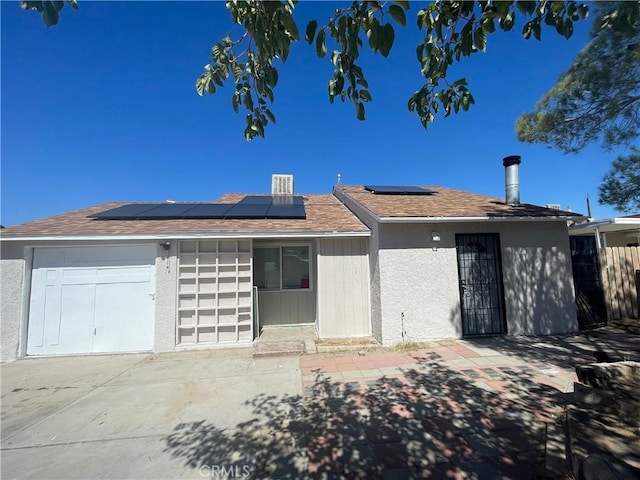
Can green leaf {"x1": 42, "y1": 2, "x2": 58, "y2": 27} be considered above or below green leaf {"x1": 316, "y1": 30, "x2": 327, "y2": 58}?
above

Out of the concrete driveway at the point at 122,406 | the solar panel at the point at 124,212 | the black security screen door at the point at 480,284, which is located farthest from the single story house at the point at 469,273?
the solar panel at the point at 124,212

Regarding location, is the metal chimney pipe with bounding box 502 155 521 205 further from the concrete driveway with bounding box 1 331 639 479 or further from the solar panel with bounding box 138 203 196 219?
the solar panel with bounding box 138 203 196 219

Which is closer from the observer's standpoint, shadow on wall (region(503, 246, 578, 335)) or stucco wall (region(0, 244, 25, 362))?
stucco wall (region(0, 244, 25, 362))

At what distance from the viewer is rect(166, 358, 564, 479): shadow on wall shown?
2.86 metres

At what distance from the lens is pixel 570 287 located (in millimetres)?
7062

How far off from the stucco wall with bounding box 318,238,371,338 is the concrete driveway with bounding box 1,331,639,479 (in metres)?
1.18

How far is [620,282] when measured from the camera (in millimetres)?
7551

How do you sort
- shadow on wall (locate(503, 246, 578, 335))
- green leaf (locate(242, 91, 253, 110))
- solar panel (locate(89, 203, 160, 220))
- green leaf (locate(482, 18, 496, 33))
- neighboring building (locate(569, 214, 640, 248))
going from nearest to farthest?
green leaf (locate(482, 18, 496, 33)) < green leaf (locate(242, 91, 253, 110)) < shadow on wall (locate(503, 246, 578, 335)) < solar panel (locate(89, 203, 160, 220)) < neighboring building (locate(569, 214, 640, 248))

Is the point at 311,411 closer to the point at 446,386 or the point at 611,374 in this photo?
the point at 446,386

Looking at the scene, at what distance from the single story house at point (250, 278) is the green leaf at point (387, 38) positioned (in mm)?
4925

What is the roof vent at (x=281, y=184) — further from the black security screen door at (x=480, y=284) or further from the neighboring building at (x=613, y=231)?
the neighboring building at (x=613, y=231)

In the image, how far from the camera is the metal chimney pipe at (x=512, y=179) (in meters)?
7.99

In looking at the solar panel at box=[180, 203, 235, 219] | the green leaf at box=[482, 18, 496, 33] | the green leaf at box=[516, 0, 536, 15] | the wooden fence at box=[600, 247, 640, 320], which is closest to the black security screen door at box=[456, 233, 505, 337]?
the wooden fence at box=[600, 247, 640, 320]

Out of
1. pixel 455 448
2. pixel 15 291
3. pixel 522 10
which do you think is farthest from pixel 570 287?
pixel 15 291
